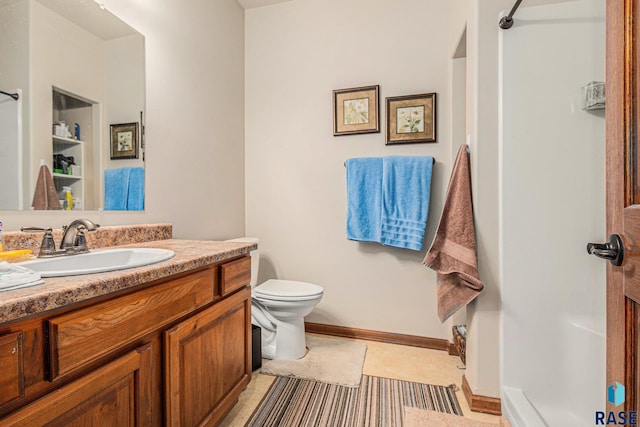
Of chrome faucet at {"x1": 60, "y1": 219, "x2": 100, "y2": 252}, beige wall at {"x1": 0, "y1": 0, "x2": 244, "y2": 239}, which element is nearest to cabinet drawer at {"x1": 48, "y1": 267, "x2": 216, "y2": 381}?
chrome faucet at {"x1": 60, "y1": 219, "x2": 100, "y2": 252}

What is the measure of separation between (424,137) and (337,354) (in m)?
1.64

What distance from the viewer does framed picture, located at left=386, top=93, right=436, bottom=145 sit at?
2.12m

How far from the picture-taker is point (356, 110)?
7.45 ft

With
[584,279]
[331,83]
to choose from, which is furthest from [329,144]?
[584,279]

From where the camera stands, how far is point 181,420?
102 centimetres

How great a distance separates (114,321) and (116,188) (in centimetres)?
93

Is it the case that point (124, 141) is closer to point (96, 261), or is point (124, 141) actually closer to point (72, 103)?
point (72, 103)

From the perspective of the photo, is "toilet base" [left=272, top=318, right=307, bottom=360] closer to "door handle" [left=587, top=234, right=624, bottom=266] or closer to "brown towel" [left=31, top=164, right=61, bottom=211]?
"brown towel" [left=31, top=164, right=61, bottom=211]

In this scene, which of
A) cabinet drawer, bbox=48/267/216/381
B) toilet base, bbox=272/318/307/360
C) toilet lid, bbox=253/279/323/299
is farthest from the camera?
toilet base, bbox=272/318/307/360

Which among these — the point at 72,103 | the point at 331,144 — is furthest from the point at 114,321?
the point at 331,144

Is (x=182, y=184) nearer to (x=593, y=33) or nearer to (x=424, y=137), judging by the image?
(x=424, y=137)

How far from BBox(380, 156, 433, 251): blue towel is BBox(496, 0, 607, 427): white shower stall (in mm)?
664

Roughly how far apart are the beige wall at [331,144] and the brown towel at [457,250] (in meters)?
0.58

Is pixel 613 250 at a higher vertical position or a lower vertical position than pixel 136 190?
lower
